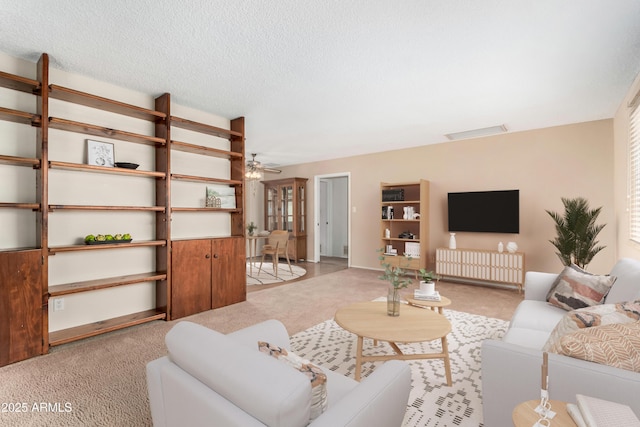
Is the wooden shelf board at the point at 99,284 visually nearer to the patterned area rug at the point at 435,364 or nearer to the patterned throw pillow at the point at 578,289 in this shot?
the patterned area rug at the point at 435,364

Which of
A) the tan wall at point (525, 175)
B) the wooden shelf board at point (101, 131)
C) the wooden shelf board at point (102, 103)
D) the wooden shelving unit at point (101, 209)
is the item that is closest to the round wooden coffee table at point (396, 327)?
the wooden shelving unit at point (101, 209)

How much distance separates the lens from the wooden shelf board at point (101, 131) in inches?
109

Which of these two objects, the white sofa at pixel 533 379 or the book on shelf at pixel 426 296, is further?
the book on shelf at pixel 426 296

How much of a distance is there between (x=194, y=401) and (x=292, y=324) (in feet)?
7.65

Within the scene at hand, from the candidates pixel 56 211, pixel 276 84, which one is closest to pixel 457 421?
pixel 276 84

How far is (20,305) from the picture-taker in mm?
2428

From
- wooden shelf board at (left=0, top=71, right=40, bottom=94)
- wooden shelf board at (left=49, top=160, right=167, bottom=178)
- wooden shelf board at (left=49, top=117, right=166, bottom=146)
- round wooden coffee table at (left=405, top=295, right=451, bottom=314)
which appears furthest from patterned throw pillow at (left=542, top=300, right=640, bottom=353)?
wooden shelf board at (left=0, top=71, right=40, bottom=94)

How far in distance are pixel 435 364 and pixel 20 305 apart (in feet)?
10.9

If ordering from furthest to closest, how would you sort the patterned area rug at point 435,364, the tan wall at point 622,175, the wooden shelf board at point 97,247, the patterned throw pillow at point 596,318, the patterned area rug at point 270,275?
the patterned area rug at point 270,275 → the tan wall at point 622,175 → the wooden shelf board at point 97,247 → the patterned area rug at point 435,364 → the patterned throw pillow at point 596,318

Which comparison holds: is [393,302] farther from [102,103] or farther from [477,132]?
[477,132]

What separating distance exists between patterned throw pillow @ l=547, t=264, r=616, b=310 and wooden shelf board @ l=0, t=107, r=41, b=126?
454cm

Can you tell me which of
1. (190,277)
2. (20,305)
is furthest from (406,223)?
(20,305)

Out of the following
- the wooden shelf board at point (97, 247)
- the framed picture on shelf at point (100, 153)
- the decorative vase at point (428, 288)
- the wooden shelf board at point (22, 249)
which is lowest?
the decorative vase at point (428, 288)

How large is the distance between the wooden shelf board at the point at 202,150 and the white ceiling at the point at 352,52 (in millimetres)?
533
